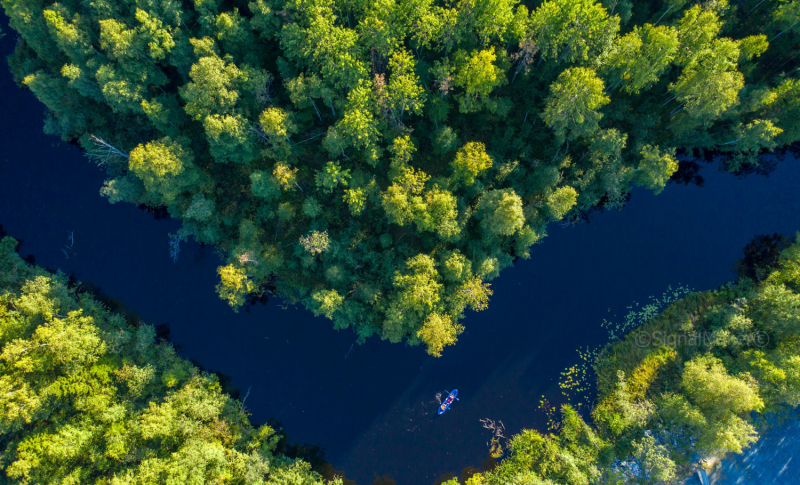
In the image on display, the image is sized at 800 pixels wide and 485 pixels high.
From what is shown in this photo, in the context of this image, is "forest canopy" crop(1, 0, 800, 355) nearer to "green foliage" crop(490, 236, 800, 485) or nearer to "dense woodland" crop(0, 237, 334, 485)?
"dense woodland" crop(0, 237, 334, 485)

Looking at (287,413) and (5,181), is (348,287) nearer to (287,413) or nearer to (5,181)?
(287,413)

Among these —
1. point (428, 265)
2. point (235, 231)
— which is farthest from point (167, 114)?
point (428, 265)

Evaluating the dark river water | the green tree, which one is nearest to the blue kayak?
the dark river water

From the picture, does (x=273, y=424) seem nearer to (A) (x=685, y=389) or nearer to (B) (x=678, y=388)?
(B) (x=678, y=388)

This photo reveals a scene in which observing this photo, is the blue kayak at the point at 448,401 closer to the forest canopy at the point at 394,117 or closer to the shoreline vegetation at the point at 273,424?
the shoreline vegetation at the point at 273,424

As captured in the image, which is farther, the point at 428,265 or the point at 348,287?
the point at 348,287

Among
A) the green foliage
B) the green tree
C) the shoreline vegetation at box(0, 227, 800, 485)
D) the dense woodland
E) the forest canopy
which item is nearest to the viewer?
the green tree

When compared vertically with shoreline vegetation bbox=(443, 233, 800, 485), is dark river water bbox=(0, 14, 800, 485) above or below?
above

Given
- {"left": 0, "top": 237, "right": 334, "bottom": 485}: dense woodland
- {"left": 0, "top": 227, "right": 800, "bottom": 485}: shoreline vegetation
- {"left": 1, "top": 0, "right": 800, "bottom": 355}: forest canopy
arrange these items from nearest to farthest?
1. {"left": 1, "top": 0, "right": 800, "bottom": 355}: forest canopy
2. {"left": 0, "top": 237, "right": 334, "bottom": 485}: dense woodland
3. {"left": 0, "top": 227, "right": 800, "bottom": 485}: shoreline vegetation
